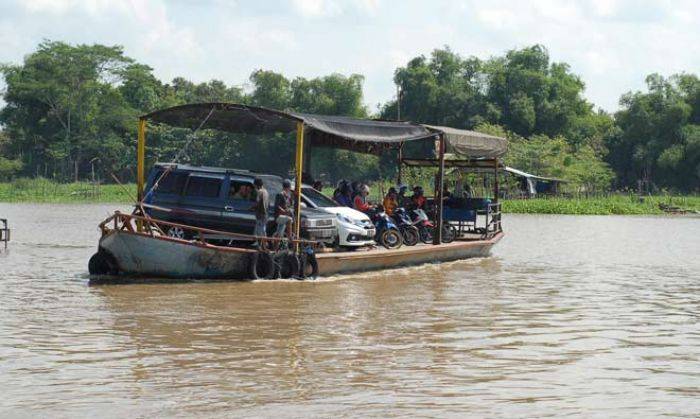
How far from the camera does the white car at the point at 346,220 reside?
19.3 metres

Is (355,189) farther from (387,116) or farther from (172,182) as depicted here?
(387,116)

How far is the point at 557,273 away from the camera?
71.1ft

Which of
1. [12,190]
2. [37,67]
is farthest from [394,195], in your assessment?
[37,67]

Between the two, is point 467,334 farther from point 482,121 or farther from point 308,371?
point 482,121

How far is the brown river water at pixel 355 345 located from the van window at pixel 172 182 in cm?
209

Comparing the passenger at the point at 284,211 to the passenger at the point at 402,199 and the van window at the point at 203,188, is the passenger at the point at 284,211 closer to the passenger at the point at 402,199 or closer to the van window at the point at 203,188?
the van window at the point at 203,188

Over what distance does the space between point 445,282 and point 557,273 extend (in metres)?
3.66

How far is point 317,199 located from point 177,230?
2858 mm

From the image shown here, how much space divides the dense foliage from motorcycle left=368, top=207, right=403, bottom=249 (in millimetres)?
43006

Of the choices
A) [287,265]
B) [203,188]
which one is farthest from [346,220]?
[203,188]

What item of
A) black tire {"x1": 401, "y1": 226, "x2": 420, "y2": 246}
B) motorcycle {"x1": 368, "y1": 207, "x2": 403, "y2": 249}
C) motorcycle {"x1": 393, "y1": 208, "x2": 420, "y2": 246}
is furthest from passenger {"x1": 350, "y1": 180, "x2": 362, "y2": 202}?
black tire {"x1": 401, "y1": 226, "x2": 420, "y2": 246}

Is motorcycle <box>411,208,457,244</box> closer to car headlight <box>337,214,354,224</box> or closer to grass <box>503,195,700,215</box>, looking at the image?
car headlight <box>337,214,354,224</box>

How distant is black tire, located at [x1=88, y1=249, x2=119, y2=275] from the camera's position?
56.7ft

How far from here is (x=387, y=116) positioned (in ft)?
239
